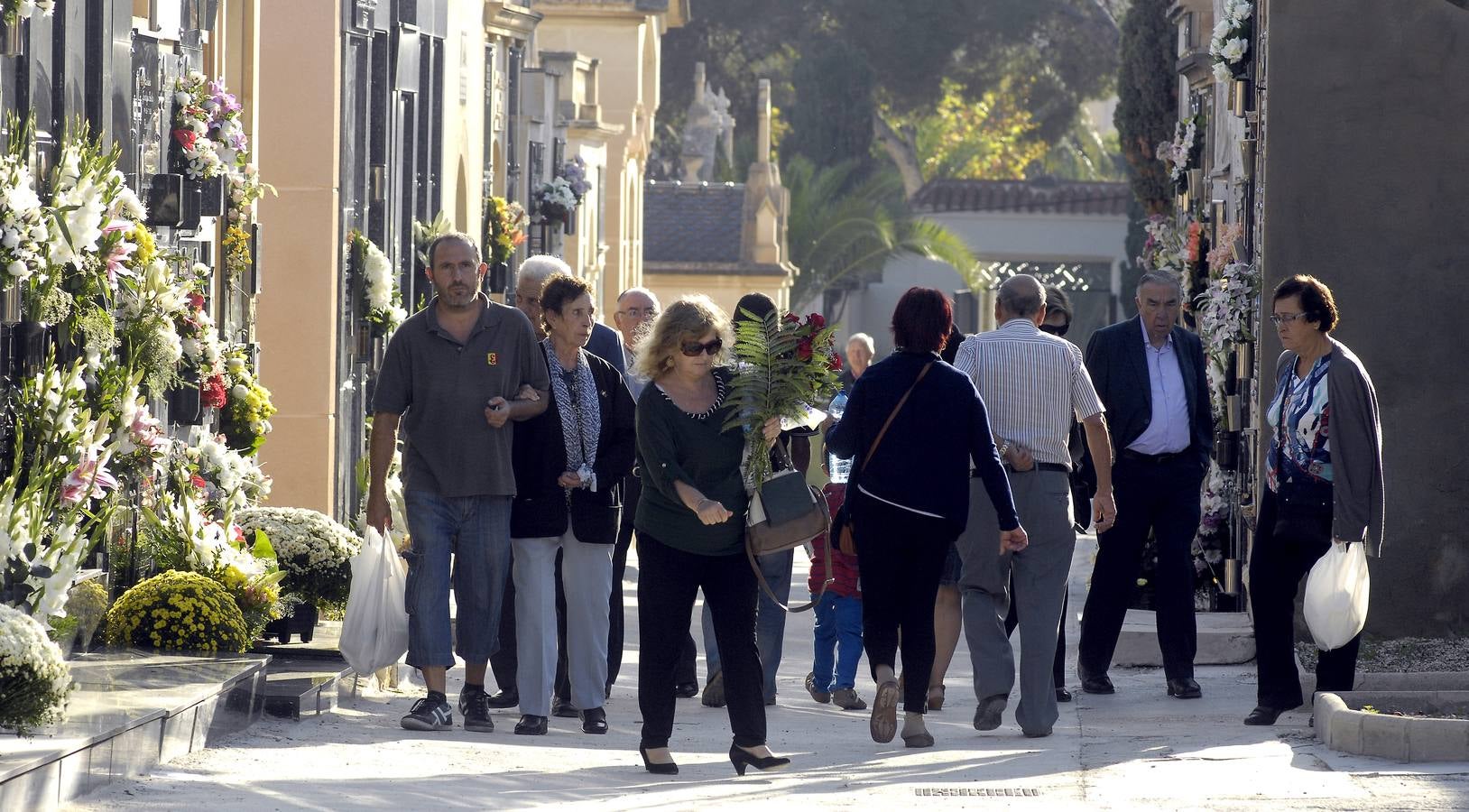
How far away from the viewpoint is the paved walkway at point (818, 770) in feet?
22.7

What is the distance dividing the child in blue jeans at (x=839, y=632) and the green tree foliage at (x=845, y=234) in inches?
1354

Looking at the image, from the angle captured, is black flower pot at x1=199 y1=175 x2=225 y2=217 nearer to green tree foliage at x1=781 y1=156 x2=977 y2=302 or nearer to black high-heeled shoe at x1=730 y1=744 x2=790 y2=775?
black high-heeled shoe at x1=730 y1=744 x2=790 y2=775

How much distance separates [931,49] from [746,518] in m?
51.2

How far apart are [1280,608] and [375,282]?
323 inches

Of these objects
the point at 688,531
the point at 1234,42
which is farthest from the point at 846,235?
the point at 688,531

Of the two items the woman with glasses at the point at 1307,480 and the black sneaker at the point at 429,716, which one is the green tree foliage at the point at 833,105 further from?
the black sneaker at the point at 429,716

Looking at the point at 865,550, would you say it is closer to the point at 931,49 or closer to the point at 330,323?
the point at 330,323

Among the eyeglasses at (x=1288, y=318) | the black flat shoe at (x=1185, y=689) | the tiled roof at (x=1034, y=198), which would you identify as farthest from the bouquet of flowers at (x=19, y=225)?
the tiled roof at (x=1034, y=198)

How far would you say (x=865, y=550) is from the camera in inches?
325

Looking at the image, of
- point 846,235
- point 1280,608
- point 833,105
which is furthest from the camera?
point 833,105

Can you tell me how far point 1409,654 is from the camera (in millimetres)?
10531

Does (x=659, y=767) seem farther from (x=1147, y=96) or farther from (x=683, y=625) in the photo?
(x=1147, y=96)

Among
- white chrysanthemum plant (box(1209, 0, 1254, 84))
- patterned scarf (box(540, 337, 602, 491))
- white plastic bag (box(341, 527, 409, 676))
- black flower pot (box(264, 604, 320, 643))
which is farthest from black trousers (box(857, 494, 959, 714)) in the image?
white chrysanthemum plant (box(1209, 0, 1254, 84))

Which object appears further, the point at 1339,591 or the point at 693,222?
the point at 693,222
